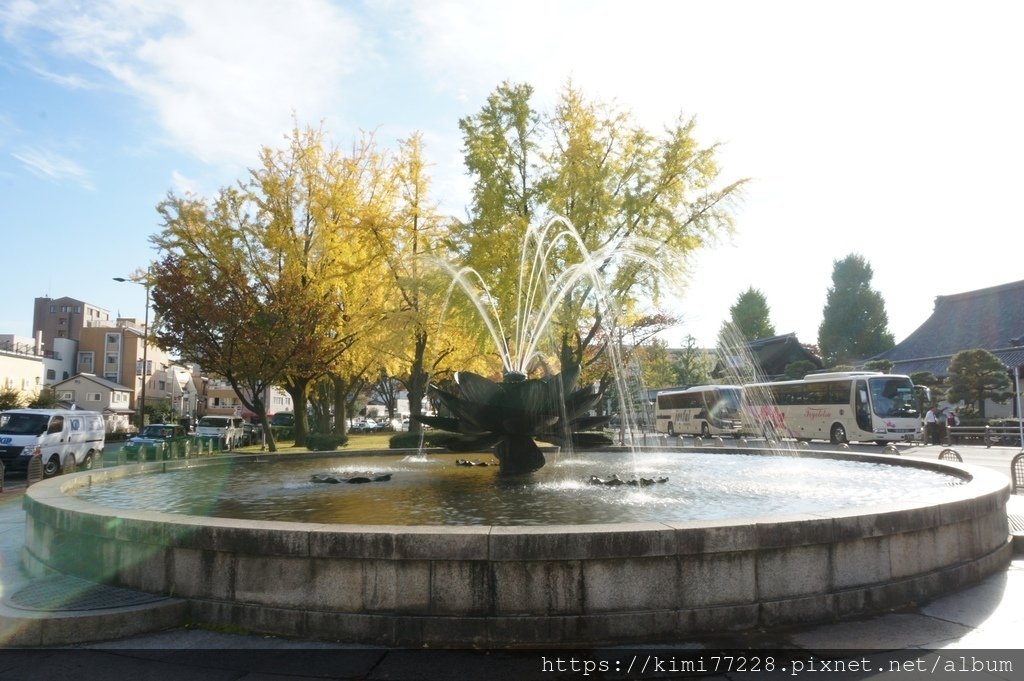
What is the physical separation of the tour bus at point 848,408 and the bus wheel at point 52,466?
102 ft

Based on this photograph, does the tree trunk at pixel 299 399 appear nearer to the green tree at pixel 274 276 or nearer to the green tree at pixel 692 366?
the green tree at pixel 274 276

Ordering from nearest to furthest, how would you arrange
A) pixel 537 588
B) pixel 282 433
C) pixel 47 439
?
1. pixel 537 588
2. pixel 47 439
3. pixel 282 433

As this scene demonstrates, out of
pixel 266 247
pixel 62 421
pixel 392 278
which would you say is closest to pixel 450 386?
pixel 392 278

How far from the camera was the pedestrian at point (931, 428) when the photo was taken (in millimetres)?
29572

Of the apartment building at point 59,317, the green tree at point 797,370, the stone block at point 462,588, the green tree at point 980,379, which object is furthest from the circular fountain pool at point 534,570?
the apartment building at point 59,317

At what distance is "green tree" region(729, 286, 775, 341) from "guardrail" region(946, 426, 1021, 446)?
54.3 m

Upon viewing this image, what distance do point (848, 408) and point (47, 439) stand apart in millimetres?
31421

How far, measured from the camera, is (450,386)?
4247 cm

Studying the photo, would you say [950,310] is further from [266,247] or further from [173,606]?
[173,606]

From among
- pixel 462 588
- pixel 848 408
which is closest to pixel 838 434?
pixel 848 408

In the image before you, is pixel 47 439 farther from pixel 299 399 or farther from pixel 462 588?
pixel 462 588

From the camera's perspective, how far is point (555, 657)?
15.4ft

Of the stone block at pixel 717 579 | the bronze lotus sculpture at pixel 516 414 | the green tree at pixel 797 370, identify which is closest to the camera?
the stone block at pixel 717 579

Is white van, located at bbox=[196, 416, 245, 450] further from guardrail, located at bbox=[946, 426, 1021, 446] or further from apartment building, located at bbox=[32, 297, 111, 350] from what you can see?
apartment building, located at bbox=[32, 297, 111, 350]
